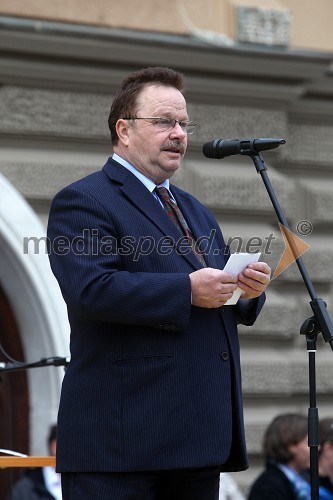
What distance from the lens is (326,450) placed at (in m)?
5.33

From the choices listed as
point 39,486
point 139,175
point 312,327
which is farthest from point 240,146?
point 39,486

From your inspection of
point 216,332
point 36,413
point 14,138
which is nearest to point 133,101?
point 216,332

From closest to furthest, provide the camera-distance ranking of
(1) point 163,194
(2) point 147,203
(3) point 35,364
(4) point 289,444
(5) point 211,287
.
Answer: (5) point 211,287
(2) point 147,203
(1) point 163,194
(3) point 35,364
(4) point 289,444

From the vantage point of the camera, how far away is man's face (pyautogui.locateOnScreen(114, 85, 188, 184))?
330 cm

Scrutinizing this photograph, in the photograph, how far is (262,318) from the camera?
656 cm

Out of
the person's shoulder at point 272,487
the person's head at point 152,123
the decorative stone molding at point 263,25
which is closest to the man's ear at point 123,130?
the person's head at point 152,123

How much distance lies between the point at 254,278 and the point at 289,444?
2.57m

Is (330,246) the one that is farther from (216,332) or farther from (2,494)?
(216,332)

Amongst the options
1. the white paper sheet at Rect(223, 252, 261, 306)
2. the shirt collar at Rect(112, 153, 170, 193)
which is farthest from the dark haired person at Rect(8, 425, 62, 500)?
the white paper sheet at Rect(223, 252, 261, 306)

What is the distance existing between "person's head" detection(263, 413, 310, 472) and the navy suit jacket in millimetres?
2347

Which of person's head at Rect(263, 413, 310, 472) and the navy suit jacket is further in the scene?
person's head at Rect(263, 413, 310, 472)

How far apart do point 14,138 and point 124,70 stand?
0.75m

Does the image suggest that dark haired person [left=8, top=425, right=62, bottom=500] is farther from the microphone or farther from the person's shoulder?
the microphone

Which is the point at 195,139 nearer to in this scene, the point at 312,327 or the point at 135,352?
the point at 312,327
